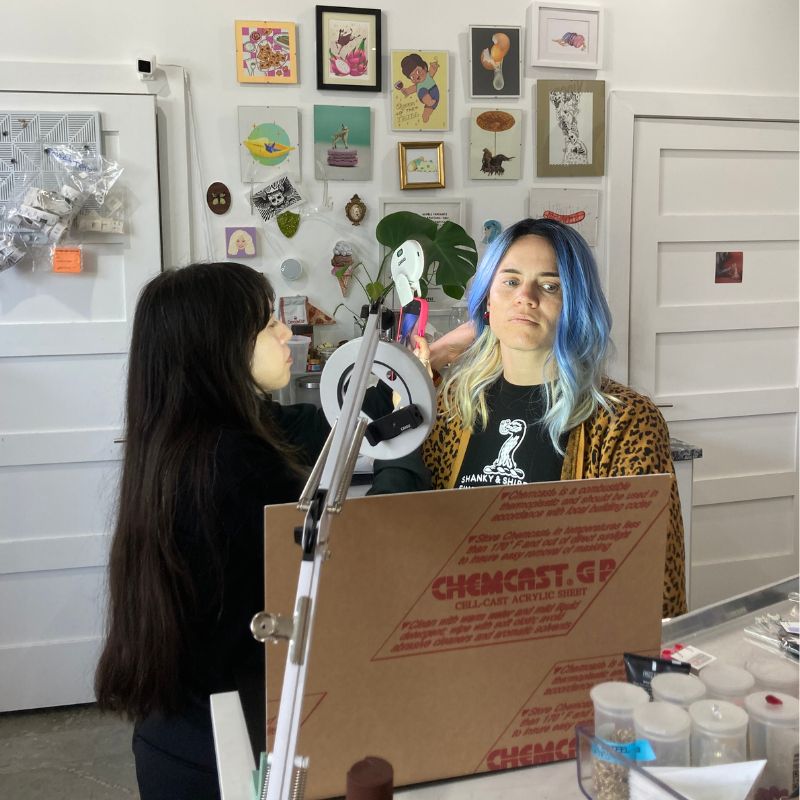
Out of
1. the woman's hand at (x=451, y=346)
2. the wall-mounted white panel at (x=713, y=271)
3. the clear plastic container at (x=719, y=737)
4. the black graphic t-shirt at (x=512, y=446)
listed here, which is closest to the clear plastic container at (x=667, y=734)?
the clear plastic container at (x=719, y=737)

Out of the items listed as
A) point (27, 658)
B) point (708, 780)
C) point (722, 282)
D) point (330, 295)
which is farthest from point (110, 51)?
point (708, 780)

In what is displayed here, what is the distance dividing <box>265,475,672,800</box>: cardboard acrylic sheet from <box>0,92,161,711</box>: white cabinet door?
2.02m

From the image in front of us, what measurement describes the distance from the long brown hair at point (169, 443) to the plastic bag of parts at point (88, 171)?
1.47m

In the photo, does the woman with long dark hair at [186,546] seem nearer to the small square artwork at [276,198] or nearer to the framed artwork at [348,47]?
the small square artwork at [276,198]

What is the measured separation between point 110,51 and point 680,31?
202 cm

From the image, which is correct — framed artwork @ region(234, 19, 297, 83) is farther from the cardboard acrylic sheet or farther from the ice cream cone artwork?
the cardboard acrylic sheet

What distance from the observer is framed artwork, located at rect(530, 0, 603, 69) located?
2893mm

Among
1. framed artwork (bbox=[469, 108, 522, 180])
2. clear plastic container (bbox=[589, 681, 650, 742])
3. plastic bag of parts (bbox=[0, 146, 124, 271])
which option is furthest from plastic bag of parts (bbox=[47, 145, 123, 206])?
clear plastic container (bbox=[589, 681, 650, 742])

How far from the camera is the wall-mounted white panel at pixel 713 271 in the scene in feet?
10.5

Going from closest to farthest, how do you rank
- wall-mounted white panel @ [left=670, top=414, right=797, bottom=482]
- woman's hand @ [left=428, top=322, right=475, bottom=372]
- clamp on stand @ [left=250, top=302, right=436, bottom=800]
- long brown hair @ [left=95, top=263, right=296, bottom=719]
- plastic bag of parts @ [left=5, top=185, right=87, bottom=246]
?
clamp on stand @ [left=250, top=302, right=436, bottom=800] → long brown hair @ [left=95, top=263, right=296, bottom=719] → woman's hand @ [left=428, top=322, right=475, bottom=372] → plastic bag of parts @ [left=5, top=185, right=87, bottom=246] → wall-mounted white panel @ [left=670, top=414, right=797, bottom=482]

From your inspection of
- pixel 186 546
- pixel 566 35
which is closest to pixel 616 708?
pixel 186 546

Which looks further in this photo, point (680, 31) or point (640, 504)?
point (680, 31)

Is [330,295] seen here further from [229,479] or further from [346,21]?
[229,479]

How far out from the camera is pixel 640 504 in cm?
86
